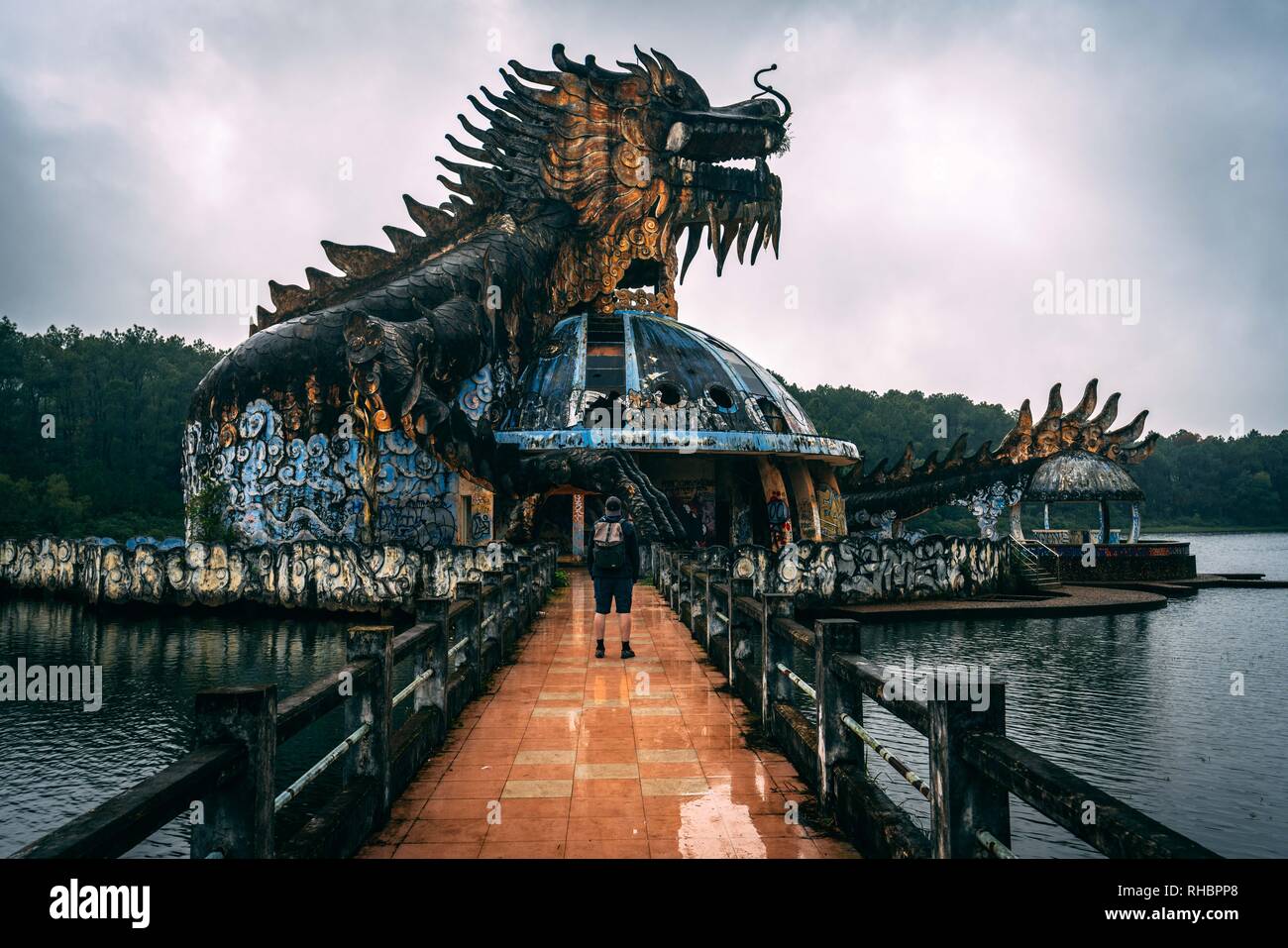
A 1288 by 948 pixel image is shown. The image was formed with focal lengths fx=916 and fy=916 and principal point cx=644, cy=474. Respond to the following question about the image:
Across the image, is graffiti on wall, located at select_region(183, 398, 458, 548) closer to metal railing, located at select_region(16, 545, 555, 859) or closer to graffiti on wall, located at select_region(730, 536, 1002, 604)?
graffiti on wall, located at select_region(730, 536, 1002, 604)

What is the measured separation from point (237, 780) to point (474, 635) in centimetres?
578

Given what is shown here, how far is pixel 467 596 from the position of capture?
33.3 ft

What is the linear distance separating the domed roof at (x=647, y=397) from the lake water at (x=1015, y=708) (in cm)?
909

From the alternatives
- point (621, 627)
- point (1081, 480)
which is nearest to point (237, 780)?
point (621, 627)

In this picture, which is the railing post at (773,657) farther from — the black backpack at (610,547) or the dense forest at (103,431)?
the dense forest at (103,431)

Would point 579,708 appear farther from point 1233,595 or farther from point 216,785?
point 1233,595

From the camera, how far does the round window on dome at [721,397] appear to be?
29.5 meters

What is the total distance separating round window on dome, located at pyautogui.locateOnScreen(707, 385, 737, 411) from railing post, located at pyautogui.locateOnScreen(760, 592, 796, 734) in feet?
69.5

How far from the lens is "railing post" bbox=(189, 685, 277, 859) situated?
397 centimetres

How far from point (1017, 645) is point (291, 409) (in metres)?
19.3

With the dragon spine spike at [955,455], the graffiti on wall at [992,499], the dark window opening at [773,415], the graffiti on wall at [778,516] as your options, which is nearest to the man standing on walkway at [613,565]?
the dark window opening at [773,415]

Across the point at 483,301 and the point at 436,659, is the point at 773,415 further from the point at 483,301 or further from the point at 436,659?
the point at 436,659

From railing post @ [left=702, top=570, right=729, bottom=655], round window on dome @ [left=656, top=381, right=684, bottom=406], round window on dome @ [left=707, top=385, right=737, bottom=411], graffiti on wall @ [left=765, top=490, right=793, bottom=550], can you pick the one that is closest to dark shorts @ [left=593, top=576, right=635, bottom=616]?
railing post @ [left=702, top=570, right=729, bottom=655]

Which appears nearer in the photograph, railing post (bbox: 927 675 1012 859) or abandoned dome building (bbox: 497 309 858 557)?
railing post (bbox: 927 675 1012 859)
